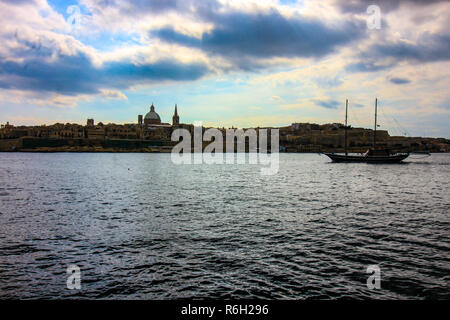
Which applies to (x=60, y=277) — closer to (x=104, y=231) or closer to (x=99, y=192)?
(x=104, y=231)

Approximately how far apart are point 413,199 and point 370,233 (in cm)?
1588

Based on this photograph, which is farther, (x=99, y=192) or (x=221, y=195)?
(x=99, y=192)

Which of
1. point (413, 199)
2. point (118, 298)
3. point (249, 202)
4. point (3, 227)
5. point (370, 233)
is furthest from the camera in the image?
point (413, 199)

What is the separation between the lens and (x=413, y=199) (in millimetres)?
29844

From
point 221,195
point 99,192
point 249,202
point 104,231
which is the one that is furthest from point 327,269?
point 99,192

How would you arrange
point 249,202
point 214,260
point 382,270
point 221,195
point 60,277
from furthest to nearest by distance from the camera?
1. point 221,195
2. point 249,202
3. point 214,260
4. point 382,270
5. point 60,277

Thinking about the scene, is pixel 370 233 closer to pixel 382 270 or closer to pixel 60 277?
pixel 382 270

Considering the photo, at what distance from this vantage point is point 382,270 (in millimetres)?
12094

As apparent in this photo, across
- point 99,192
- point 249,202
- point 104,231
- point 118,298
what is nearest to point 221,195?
point 249,202

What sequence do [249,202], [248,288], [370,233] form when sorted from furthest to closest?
[249,202] → [370,233] → [248,288]

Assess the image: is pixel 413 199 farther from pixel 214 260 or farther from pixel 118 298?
pixel 118 298

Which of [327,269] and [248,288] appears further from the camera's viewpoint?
[327,269]

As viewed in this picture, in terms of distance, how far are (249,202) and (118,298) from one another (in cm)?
1900
